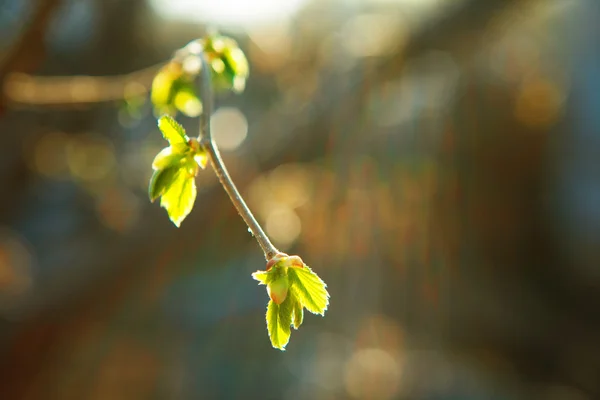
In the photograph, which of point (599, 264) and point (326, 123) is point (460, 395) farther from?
point (599, 264)

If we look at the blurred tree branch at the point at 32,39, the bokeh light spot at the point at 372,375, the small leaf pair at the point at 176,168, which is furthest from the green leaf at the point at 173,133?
the bokeh light spot at the point at 372,375

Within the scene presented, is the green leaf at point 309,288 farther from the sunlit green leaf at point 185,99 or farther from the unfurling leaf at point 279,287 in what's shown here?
the sunlit green leaf at point 185,99

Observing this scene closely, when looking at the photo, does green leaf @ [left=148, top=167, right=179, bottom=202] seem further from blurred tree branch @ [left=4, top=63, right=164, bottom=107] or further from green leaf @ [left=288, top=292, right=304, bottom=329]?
blurred tree branch @ [left=4, top=63, right=164, bottom=107]

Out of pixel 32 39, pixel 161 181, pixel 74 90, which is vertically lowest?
pixel 161 181

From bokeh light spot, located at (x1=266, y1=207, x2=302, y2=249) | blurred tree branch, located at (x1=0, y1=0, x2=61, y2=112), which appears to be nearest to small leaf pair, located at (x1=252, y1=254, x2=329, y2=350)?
blurred tree branch, located at (x1=0, y1=0, x2=61, y2=112)

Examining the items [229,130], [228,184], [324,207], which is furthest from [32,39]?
[324,207]

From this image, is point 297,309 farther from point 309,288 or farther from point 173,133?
point 173,133
